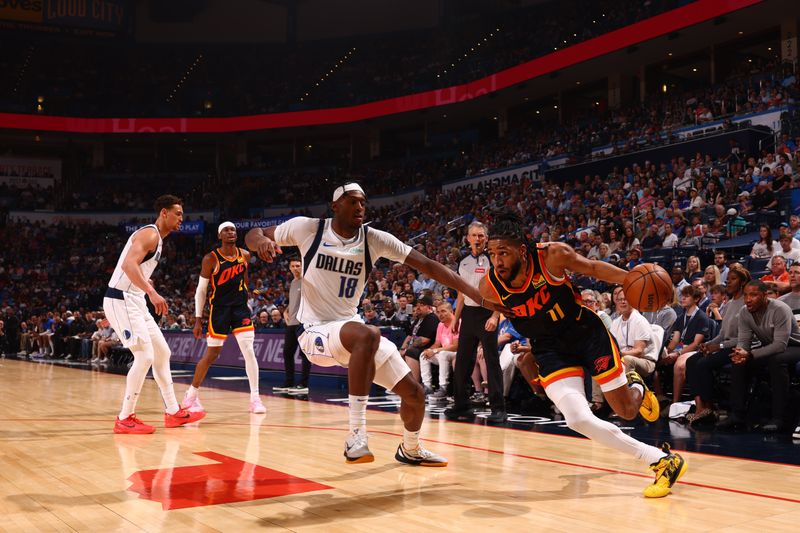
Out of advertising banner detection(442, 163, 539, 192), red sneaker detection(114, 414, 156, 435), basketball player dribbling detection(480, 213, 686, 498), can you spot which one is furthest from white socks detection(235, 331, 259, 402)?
advertising banner detection(442, 163, 539, 192)

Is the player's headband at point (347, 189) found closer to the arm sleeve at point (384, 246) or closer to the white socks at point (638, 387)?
the arm sleeve at point (384, 246)

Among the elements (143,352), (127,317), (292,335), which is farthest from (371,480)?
(292,335)

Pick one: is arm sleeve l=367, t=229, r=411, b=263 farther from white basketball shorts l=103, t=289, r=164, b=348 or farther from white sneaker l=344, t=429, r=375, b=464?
white basketball shorts l=103, t=289, r=164, b=348

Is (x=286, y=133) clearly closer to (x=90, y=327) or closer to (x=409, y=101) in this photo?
(x=409, y=101)

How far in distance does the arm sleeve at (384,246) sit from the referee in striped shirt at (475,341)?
274 cm

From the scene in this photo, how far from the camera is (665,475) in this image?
4.19 meters

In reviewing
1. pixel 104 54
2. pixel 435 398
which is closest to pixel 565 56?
pixel 435 398

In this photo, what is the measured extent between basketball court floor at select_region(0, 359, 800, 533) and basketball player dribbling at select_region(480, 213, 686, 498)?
1.63ft

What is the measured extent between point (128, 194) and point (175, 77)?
8.25 metres

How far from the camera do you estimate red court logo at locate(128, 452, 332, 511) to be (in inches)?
163

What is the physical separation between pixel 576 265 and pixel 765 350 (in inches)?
148

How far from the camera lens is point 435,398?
9891mm

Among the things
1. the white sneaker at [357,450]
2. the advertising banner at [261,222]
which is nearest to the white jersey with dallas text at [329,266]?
the white sneaker at [357,450]

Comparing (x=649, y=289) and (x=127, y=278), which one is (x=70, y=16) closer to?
(x=127, y=278)
